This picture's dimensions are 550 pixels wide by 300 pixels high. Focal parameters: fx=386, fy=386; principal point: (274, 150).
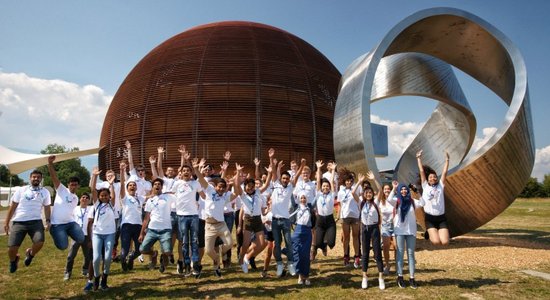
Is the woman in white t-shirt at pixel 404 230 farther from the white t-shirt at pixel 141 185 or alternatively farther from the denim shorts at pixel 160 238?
the white t-shirt at pixel 141 185

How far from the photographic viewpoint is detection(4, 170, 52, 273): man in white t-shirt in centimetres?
593

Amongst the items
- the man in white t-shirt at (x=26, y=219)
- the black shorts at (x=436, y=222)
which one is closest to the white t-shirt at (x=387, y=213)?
the black shorts at (x=436, y=222)

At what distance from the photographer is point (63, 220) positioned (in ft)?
20.2

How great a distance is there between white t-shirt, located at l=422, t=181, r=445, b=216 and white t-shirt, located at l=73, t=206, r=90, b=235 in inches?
231

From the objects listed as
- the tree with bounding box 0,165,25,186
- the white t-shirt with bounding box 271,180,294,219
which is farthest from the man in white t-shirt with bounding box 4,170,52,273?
the tree with bounding box 0,165,25,186

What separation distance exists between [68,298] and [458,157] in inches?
568

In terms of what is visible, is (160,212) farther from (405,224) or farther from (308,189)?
(405,224)

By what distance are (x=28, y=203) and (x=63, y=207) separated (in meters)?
0.50

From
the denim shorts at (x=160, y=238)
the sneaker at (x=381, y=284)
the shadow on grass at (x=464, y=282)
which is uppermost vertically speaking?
the denim shorts at (x=160, y=238)

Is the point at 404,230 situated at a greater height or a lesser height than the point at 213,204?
lesser

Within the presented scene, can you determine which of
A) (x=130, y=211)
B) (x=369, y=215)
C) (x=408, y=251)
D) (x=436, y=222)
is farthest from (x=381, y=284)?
(x=130, y=211)

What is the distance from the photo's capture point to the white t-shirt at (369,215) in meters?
5.88

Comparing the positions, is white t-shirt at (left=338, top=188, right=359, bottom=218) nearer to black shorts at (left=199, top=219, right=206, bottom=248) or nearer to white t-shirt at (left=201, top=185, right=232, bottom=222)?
white t-shirt at (left=201, top=185, right=232, bottom=222)

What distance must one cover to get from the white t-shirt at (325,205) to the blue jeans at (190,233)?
7.28 ft
